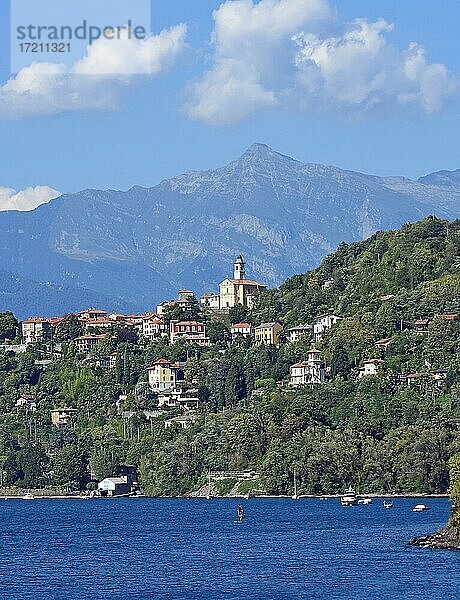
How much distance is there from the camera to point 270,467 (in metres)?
118

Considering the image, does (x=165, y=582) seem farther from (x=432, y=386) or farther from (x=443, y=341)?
(x=443, y=341)

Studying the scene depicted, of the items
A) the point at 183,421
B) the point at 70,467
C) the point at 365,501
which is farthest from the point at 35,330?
the point at 365,501

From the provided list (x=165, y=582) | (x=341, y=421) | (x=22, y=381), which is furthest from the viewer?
(x=22, y=381)

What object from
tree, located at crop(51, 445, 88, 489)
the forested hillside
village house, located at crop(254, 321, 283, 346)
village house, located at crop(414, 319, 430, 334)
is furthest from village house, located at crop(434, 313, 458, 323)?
tree, located at crop(51, 445, 88, 489)

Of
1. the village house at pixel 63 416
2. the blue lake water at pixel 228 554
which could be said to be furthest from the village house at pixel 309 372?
the blue lake water at pixel 228 554

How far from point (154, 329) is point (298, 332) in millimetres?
23488

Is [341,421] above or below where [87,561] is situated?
above

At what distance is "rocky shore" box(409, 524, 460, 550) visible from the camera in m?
71.9

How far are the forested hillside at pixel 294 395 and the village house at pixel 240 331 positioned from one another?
1.20 metres

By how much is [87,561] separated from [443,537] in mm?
17616

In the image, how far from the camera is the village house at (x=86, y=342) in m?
172

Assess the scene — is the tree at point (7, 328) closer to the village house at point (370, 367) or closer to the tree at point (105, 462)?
the tree at point (105, 462)

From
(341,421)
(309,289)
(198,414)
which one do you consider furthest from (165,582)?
(309,289)

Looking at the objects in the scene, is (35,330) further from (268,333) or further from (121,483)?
(121,483)
